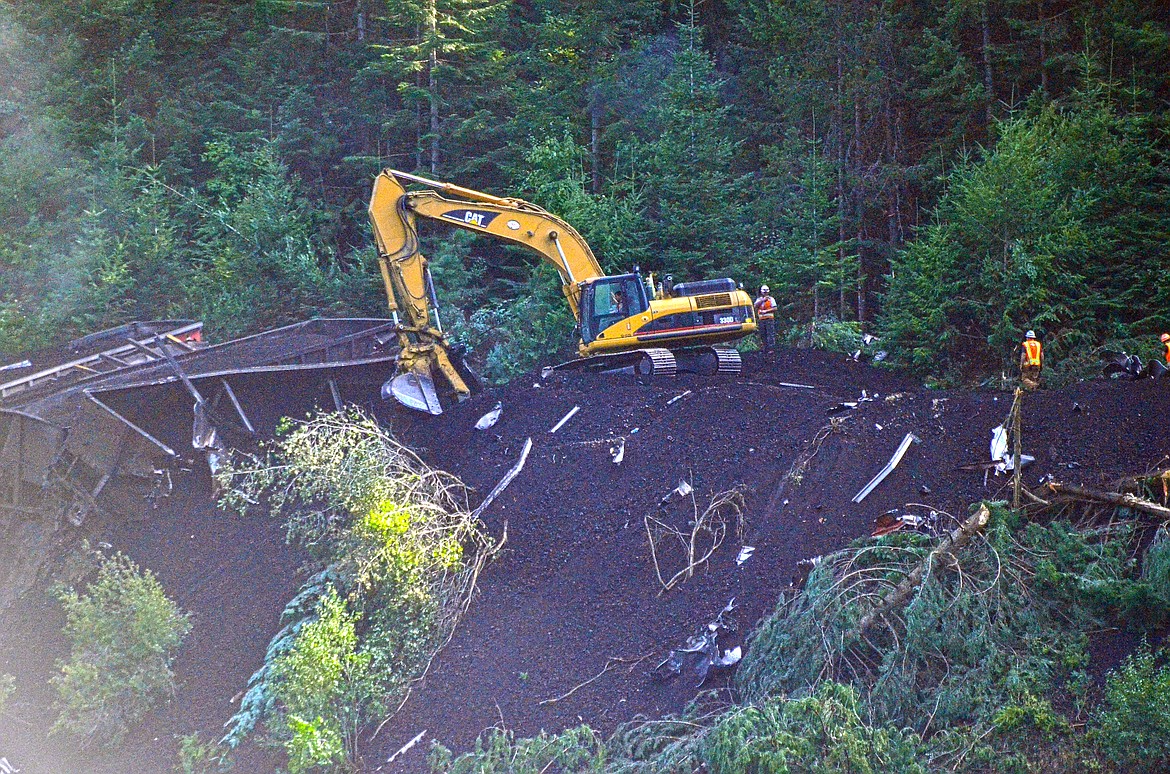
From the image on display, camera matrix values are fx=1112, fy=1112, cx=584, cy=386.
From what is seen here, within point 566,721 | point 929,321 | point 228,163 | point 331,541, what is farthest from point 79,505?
point 228,163

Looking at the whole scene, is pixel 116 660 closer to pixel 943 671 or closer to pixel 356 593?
pixel 356 593

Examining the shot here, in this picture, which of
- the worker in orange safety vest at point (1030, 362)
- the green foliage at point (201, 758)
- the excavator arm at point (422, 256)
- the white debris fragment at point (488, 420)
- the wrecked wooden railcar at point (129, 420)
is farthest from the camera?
the excavator arm at point (422, 256)

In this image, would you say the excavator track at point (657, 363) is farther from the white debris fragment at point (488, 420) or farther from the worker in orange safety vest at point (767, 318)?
the worker in orange safety vest at point (767, 318)

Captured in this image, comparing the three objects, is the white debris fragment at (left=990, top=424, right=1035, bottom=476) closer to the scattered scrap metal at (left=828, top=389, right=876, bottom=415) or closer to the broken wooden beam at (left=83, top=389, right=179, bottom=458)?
the scattered scrap metal at (left=828, top=389, right=876, bottom=415)

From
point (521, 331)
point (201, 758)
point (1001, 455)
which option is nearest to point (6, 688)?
point (201, 758)

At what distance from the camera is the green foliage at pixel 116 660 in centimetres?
944

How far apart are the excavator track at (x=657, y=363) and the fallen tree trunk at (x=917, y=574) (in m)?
6.38

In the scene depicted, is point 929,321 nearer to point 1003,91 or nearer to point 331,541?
point 1003,91

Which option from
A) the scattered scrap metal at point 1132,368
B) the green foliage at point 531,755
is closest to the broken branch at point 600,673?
the green foliage at point 531,755

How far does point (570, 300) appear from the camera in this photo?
591 inches

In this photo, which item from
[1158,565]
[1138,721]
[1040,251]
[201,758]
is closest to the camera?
[1138,721]

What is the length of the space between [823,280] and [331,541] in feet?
39.6

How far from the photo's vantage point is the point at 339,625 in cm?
880

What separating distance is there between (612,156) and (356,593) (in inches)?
622
